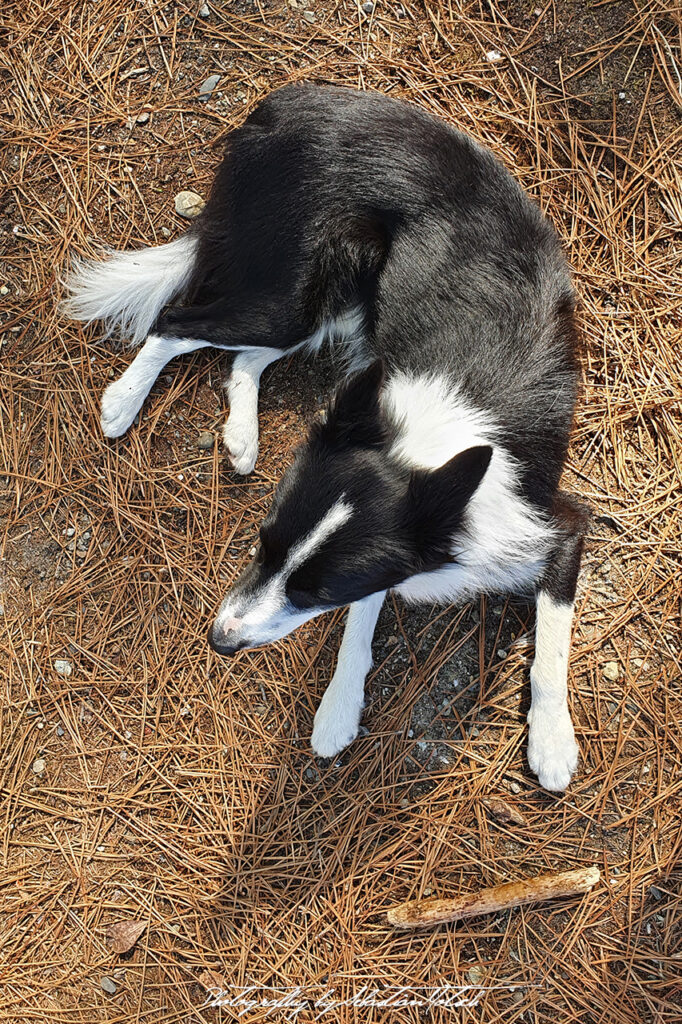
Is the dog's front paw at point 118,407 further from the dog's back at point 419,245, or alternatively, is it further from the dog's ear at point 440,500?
the dog's ear at point 440,500

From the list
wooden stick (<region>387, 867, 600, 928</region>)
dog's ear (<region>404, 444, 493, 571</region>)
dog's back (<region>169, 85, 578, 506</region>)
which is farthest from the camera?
wooden stick (<region>387, 867, 600, 928</region>)

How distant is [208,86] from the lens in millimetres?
3230

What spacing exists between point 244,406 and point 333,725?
1283mm

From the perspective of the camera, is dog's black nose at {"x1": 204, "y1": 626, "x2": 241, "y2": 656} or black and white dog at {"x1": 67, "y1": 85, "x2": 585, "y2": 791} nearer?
black and white dog at {"x1": 67, "y1": 85, "x2": 585, "y2": 791}

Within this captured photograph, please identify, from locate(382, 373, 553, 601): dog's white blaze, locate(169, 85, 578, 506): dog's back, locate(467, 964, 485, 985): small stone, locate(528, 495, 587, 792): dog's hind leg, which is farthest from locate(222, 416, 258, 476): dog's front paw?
locate(467, 964, 485, 985): small stone

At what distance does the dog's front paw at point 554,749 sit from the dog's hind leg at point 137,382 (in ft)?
6.33

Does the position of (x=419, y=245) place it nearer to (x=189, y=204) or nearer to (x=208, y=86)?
(x=189, y=204)

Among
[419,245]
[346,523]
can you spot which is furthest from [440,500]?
[419,245]

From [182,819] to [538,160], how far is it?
292 cm

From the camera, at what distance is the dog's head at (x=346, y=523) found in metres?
2.26

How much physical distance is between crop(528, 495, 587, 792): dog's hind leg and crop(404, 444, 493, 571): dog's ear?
68cm

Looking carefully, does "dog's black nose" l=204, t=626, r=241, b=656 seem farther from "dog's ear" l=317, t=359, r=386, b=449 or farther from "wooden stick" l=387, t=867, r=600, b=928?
"wooden stick" l=387, t=867, r=600, b=928

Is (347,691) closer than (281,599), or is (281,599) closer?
(281,599)

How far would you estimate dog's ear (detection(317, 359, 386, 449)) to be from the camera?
2303 millimetres
